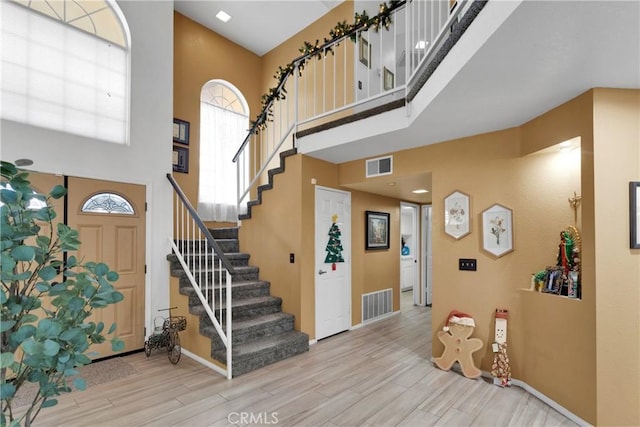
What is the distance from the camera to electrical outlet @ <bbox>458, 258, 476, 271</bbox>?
338 centimetres

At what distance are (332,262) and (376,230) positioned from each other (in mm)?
1222

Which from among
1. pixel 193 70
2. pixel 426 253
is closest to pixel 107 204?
pixel 193 70

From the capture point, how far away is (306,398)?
9.33ft

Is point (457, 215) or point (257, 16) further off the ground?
point (257, 16)

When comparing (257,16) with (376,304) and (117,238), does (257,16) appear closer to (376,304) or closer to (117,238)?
(117,238)

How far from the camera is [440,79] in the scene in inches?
93.4

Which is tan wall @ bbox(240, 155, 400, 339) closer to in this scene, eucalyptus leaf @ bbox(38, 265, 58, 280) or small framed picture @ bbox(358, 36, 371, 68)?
small framed picture @ bbox(358, 36, 371, 68)

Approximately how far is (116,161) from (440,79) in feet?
11.9

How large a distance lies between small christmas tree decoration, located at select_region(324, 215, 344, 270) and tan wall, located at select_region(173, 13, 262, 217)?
7.56 feet

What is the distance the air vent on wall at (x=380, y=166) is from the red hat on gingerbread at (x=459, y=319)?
1793mm

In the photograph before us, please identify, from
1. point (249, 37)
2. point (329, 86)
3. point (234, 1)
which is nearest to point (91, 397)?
point (329, 86)

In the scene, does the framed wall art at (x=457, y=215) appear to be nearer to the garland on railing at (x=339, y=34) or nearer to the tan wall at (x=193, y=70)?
the garland on railing at (x=339, y=34)

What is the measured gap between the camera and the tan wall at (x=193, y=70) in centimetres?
502

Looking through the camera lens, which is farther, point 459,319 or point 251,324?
point 251,324
